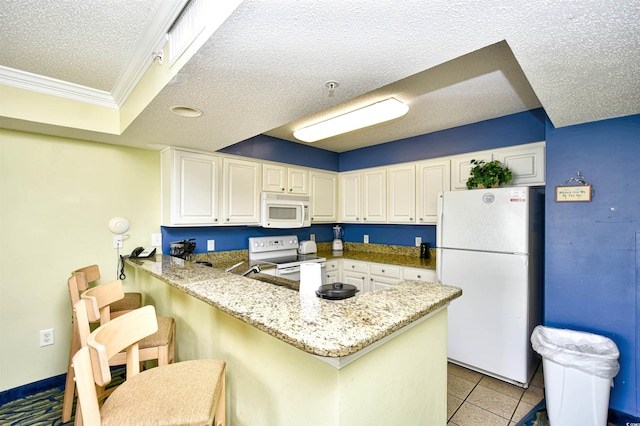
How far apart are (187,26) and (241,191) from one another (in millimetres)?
2041

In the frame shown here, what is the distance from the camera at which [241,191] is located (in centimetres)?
319

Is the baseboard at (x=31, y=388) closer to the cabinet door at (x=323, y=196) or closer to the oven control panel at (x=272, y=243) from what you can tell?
the oven control panel at (x=272, y=243)

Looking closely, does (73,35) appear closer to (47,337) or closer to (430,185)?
(47,337)

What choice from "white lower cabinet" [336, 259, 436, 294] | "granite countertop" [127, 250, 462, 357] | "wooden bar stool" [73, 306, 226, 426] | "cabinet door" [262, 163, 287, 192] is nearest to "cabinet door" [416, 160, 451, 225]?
"white lower cabinet" [336, 259, 436, 294]

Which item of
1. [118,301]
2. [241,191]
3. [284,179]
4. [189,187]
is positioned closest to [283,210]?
[284,179]

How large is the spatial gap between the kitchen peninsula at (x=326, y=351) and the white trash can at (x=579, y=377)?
98 cm

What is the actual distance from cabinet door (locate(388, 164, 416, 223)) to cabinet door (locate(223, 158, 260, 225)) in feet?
5.48

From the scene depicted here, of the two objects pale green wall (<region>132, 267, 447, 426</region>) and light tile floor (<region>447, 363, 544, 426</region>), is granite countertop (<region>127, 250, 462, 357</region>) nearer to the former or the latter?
pale green wall (<region>132, 267, 447, 426</region>)

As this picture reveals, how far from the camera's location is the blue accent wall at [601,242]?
6.15ft

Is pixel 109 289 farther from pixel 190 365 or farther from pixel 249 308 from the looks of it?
pixel 249 308

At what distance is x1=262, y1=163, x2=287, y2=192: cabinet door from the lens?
11.2 feet

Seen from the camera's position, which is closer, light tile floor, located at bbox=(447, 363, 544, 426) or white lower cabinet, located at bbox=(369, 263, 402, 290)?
light tile floor, located at bbox=(447, 363, 544, 426)

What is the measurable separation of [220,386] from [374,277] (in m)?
2.45

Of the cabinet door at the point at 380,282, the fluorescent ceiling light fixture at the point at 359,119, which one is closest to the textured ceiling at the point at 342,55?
the fluorescent ceiling light fixture at the point at 359,119
